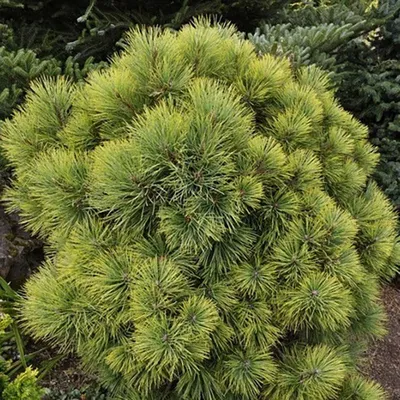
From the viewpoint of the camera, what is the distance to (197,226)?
148 centimetres

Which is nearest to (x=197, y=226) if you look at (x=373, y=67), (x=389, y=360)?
(x=389, y=360)

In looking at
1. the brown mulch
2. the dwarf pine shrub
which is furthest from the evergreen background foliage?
the dwarf pine shrub

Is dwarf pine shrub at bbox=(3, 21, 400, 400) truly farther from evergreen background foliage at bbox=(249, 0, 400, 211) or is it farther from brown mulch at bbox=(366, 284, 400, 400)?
evergreen background foliage at bbox=(249, 0, 400, 211)

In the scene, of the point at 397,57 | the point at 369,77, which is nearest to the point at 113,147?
the point at 369,77

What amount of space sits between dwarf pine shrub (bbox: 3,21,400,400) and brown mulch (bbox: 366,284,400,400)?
123 cm

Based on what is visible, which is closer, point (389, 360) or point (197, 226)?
point (197, 226)

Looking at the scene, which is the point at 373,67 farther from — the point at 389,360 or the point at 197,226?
the point at 197,226

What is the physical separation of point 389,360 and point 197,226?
213 cm

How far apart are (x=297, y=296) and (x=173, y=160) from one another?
62 cm

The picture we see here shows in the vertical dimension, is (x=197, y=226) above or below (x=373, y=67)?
below

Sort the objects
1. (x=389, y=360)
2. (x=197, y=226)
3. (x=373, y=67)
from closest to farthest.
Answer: (x=197, y=226)
(x=389, y=360)
(x=373, y=67)

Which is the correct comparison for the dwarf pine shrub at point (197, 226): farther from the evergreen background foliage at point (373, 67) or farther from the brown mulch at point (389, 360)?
the evergreen background foliage at point (373, 67)

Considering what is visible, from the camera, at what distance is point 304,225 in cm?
159

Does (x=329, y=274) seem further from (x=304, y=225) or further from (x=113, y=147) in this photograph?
(x=113, y=147)
